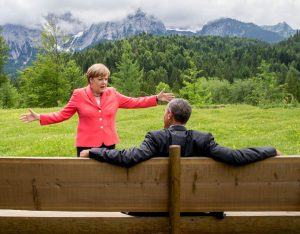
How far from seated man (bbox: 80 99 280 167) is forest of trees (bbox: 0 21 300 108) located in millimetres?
28100

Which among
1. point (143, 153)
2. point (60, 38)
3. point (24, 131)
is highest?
point (60, 38)

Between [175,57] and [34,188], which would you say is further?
[175,57]

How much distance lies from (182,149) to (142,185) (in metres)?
0.51

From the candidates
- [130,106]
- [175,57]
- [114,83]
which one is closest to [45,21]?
[114,83]

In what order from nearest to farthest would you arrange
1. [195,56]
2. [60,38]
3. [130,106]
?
[130,106]
[60,38]
[195,56]

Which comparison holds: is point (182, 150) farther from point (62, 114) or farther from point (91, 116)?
point (62, 114)

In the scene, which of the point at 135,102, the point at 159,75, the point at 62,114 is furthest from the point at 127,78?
the point at 62,114

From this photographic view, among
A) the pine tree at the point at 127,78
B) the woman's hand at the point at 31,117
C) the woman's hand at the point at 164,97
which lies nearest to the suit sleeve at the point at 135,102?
the woman's hand at the point at 164,97

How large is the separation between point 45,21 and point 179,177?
2178 inches

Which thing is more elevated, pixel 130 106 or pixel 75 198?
pixel 130 106

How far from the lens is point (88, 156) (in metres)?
4.02

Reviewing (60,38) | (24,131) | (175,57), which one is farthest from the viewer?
(175,57)

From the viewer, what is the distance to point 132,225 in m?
4.02

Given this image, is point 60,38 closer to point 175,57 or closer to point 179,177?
point 179,177
